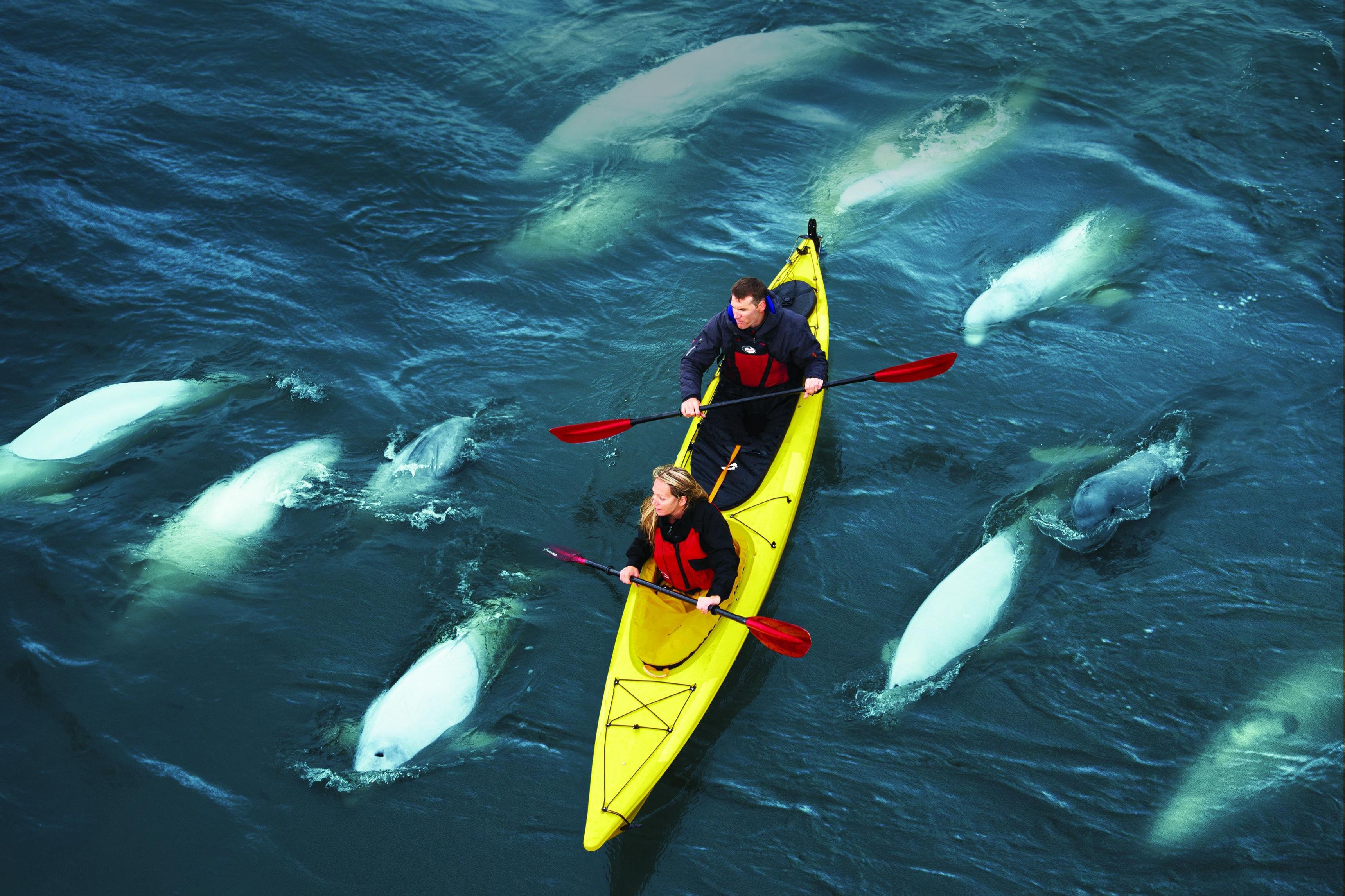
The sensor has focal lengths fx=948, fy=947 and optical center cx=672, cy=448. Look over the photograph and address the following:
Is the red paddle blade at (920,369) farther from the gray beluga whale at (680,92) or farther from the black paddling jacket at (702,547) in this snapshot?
the gray beluga whale at (680,92)

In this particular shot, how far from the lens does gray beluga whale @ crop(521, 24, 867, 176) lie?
1088 centimetres

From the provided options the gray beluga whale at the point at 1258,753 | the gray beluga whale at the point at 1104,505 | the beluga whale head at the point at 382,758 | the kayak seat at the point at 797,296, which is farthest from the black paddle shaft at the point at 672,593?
the kayak seat at the point at 797,296

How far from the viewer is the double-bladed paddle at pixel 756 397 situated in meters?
6.59

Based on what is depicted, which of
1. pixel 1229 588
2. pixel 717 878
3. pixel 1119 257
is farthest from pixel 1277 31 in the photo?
pixel 717 878

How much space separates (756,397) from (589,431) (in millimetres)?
1267

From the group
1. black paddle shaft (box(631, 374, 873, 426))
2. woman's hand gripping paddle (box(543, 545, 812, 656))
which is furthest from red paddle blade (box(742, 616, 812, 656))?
black paddle shaft (box(631, 374, 873, 426))

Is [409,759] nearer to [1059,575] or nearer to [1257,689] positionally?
[1059,575]

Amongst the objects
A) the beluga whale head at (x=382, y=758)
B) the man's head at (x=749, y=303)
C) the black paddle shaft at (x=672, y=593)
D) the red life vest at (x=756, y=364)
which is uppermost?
the man's head at (x=749, y=303)

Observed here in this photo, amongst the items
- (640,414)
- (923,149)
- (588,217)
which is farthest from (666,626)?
(923,149)

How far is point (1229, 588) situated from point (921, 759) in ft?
8.03

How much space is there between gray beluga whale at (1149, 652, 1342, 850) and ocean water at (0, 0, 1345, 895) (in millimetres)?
46

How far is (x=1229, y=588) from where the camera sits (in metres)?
6.12

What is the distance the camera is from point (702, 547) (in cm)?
550

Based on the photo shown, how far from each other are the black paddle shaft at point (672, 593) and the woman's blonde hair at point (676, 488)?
0.32 metres
